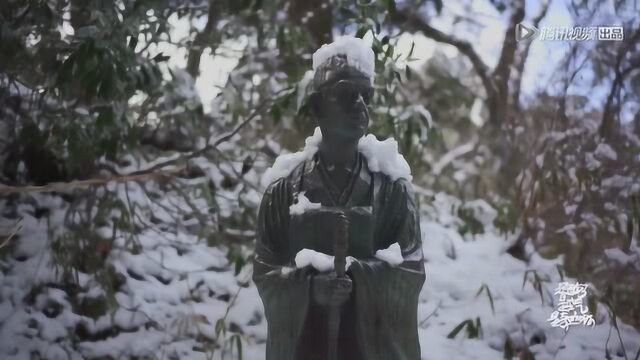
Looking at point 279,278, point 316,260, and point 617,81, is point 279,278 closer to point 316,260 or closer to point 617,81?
point 316,260

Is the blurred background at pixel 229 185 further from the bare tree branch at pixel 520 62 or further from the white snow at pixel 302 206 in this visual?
the white snow at pixel 302 206

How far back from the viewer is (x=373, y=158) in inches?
50.3

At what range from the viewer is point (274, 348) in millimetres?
1209

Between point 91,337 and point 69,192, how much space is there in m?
0.55

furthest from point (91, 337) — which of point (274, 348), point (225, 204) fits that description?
point (274, 348)

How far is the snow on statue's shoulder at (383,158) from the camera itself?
1.28 m

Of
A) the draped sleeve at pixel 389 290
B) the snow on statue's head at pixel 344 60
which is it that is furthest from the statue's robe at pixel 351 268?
the snow on statue's head at pixel 344 60

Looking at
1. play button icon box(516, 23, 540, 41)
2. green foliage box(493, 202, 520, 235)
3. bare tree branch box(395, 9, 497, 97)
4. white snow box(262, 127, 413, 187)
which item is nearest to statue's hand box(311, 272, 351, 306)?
white snow box(262, 127, 413, 187)

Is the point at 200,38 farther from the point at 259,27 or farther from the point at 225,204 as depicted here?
the point at 225,204

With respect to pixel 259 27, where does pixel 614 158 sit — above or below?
below

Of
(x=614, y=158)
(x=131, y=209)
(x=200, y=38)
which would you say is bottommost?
(x=131, y=209)

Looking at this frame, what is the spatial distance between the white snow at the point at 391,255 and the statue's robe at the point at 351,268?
0.01 metres

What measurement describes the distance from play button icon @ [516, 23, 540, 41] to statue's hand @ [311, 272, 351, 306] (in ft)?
5.21

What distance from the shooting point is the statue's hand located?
1099 millimetres
